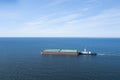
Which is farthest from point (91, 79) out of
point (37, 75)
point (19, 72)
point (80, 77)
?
point (19, 72)

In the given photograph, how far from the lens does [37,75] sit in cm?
8619

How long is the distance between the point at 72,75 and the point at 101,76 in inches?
541

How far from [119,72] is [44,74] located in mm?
38677

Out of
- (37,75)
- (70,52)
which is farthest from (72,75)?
(70,52)

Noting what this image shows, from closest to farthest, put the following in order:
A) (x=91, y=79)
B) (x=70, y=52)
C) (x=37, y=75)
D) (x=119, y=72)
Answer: (x=91, y=79) → (x=37, y=75) → (x=119, y=72) → (x=70, y=52)

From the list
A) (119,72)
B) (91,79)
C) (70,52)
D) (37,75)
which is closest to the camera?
(91,79)

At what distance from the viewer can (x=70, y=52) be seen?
157500mm

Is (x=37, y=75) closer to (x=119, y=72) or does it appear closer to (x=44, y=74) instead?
(x=44, y=74)

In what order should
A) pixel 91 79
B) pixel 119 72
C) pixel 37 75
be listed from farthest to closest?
pixel 119 72 < pixel 37 75 < pixel 91 79

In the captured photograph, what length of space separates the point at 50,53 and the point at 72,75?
78.0 metres

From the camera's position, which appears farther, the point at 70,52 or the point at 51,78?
the point at 70,52

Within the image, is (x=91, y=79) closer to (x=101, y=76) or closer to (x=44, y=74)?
(x=101, y=76)

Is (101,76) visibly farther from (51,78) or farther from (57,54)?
(57,54)

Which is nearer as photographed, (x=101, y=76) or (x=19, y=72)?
(x=101, y=76)
